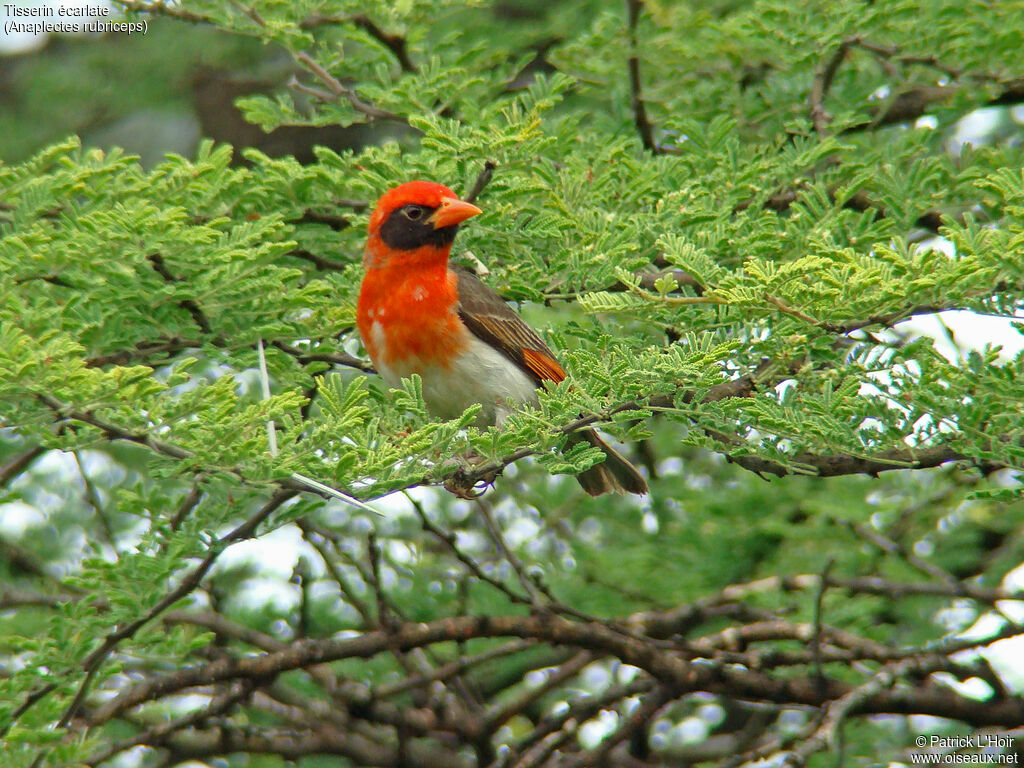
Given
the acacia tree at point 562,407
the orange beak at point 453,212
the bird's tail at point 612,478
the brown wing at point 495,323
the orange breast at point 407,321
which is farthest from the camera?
the bird's tail at point 612,478

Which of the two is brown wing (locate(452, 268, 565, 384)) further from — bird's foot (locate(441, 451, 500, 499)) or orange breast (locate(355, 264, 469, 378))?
bird's foot (locate(441, 451, 500, 499))

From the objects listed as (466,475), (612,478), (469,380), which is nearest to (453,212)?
(469,380)

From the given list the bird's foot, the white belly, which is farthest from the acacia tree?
the white belly

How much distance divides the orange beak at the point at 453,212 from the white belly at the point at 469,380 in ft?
Answer: 1.47

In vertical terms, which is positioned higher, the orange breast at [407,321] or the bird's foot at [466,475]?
the orange breast at [407,321]

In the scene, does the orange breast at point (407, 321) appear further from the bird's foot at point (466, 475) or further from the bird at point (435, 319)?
the bird's foot at point (466, 475)

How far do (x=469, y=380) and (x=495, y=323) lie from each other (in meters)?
0.22

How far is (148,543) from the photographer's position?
3.10m

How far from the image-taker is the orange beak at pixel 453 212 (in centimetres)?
366

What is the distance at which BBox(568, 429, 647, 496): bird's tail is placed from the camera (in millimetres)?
4301

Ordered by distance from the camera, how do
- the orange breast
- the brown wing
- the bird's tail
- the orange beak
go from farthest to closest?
the bird's tail < the brown wing < the orange breast < the orange beak

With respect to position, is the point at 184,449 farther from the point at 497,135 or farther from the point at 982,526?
the point at 982,526

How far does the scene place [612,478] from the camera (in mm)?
4340

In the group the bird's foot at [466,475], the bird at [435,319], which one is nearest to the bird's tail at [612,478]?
the bird at [435,319]
